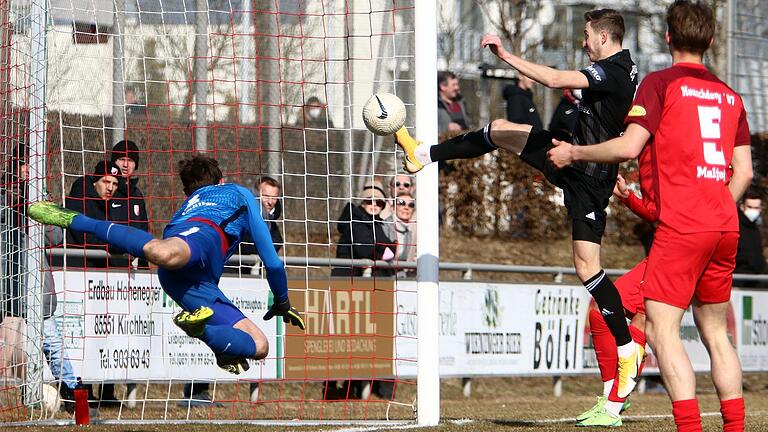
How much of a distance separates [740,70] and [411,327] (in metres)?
11.7

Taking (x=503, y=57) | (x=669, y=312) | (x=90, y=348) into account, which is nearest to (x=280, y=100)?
(x=90, y=348)

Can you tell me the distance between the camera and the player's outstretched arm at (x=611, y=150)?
5.82 meters

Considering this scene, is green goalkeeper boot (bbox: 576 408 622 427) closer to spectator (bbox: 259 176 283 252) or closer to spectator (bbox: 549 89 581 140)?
spectator (bbox: 549 89 581 140)

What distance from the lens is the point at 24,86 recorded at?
9742 mm

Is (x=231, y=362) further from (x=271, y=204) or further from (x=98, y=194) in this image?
(x=271, y=204)

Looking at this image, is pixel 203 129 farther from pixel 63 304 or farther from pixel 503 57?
pixel 503 57

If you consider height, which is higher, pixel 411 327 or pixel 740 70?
pixel 740 70

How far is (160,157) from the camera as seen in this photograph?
10.9 meters

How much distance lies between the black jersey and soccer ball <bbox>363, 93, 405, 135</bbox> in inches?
47.0

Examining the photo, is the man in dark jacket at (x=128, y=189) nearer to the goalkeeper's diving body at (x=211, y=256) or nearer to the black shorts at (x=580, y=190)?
the goalkeeper's diving body at (x=211, y=256)

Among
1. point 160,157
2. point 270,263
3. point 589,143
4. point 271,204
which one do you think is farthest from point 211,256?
point 160,157

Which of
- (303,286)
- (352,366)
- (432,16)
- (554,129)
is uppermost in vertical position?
(432,16)

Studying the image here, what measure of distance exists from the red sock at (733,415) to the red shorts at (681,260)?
0.57m

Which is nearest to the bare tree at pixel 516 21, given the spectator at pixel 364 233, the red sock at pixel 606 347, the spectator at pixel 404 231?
the spectator at pixel 404 231
